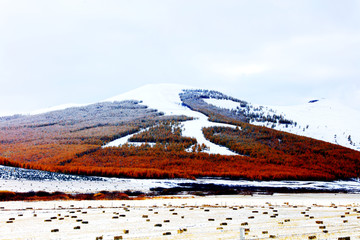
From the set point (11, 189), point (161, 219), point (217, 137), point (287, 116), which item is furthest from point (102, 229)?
point (287, 116)

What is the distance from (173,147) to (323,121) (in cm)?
5176

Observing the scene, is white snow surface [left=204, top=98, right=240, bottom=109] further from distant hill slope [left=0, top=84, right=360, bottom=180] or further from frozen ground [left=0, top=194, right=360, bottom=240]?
frozen ground [left=0, top=194, right=360, bottom=240]

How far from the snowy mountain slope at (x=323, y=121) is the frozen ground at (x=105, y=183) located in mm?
30655

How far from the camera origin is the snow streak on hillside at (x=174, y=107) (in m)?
63.7

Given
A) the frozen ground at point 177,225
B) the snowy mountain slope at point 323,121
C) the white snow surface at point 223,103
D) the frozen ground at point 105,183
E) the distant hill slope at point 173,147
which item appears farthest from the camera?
the white snow surface at point 223,103

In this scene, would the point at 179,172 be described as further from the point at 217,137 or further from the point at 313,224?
the point at 313,224

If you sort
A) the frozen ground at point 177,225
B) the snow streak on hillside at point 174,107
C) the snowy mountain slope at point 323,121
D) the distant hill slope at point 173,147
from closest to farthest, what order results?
the frozen ground at point 177,225 < the distant hill slope at point 173,147 < the snow streak on hillside at point 174,107 < the snowy mountain slope at point 323,121

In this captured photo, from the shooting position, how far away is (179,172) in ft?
146

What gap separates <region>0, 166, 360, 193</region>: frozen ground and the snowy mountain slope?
3065cm

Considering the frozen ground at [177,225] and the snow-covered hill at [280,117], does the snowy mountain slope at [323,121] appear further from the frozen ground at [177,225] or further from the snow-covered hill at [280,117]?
the frozen ground at [177,225]

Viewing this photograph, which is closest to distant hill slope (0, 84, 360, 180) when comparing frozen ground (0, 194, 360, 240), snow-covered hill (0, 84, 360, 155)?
snow-covered hill (0, 84, 360, 155)

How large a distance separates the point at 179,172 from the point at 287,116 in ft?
201

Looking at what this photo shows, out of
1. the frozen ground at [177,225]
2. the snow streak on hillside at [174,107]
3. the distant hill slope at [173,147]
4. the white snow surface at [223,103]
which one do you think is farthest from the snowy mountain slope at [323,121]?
the frozen ground at [177,225]

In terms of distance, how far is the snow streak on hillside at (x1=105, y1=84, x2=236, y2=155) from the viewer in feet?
209
